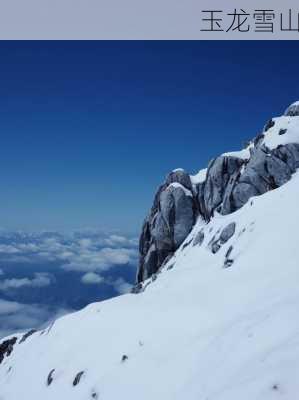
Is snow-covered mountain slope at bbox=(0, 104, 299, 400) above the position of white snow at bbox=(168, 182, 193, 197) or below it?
below

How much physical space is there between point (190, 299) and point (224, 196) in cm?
3705

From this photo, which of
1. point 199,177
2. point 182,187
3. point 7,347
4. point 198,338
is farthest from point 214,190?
point 198,338

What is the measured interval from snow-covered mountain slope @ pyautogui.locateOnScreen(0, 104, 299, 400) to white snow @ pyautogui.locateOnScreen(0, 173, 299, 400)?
0.07 m

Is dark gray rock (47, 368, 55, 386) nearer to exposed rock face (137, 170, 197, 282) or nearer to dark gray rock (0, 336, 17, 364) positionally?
dark gray rock (0, 336, 17, 364)

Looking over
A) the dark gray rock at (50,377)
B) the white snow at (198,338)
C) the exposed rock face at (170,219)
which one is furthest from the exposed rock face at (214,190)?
the dark gray rock at (50,377)

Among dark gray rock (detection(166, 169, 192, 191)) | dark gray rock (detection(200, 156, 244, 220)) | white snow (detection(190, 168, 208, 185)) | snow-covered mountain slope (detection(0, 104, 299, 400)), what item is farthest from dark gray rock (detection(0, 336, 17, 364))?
white snow (detection(190, 168, 208, 185))

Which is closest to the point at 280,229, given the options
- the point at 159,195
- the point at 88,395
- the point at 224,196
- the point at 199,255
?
the point at 199,255

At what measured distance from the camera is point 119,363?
22531 millimetres

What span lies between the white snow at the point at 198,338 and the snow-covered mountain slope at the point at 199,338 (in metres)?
0.07

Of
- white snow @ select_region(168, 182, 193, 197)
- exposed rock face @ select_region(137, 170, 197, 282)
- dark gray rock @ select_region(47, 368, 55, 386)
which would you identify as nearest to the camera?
dark gray rock @ select_region(47, 368, 55, 386)

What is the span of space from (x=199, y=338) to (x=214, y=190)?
49892 mm

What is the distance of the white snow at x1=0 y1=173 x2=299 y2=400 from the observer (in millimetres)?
14281

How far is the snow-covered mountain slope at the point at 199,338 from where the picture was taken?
1437cm

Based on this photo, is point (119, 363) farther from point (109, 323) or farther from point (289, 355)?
point (289, 355)
